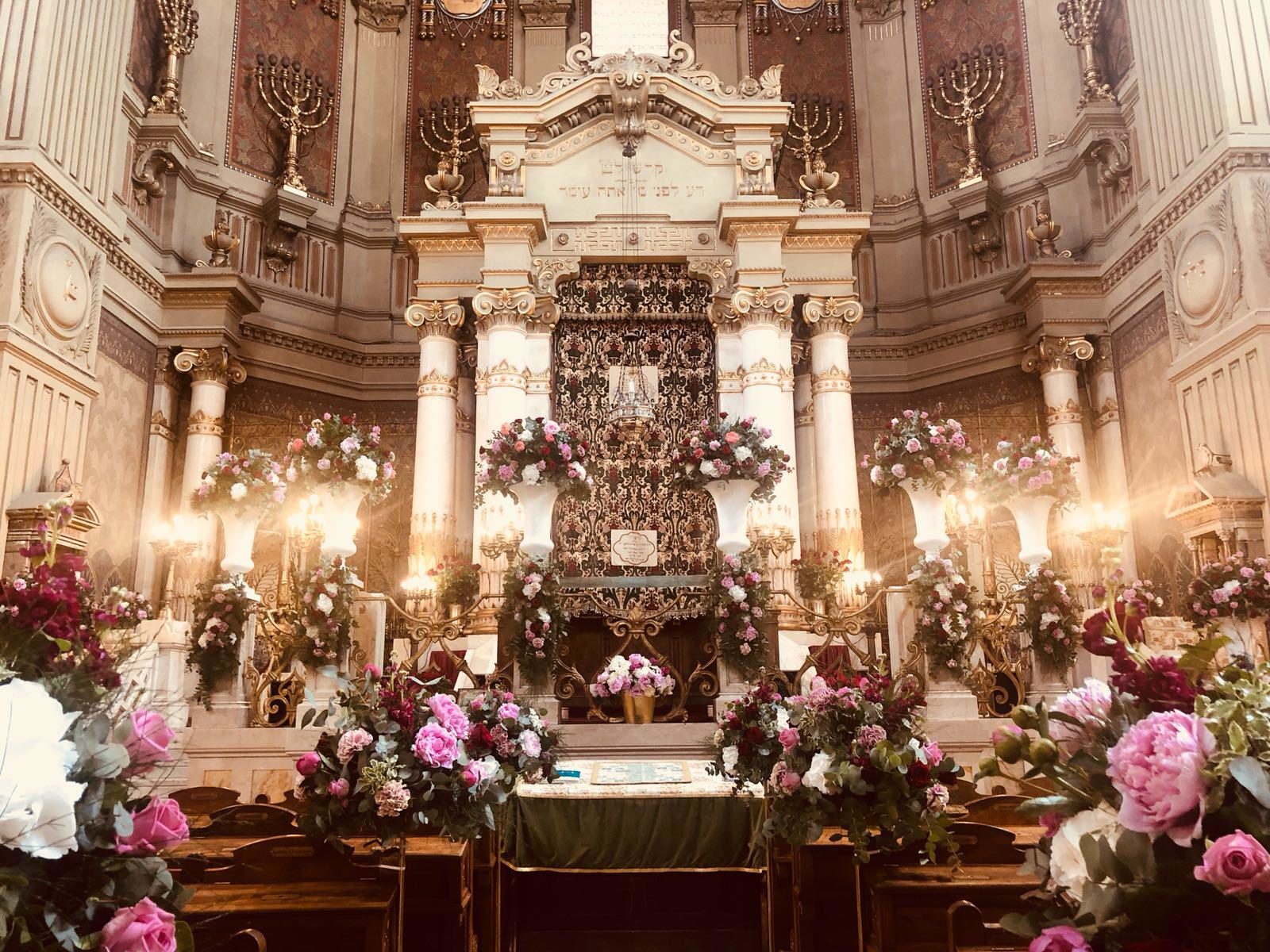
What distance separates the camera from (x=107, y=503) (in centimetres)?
1243

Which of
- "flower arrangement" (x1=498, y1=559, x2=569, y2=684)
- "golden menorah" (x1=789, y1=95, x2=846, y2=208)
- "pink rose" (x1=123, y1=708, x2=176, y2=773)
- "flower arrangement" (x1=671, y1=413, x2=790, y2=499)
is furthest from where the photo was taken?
"golden menorah" (x1=789, y1=95, x2=846, y2=208)

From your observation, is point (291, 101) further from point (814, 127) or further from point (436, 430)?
point (814, 127)

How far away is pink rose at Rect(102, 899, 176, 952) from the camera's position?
5.30 ft

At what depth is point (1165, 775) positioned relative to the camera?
60.6 inches

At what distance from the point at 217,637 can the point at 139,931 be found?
677cm

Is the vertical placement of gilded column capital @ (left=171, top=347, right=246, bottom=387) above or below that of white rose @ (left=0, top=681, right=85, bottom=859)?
above

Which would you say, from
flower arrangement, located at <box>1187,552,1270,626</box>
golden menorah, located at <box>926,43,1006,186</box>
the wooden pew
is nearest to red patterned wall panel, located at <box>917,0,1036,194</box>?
golden menorah, located at <box>926,43,1006,186</box>

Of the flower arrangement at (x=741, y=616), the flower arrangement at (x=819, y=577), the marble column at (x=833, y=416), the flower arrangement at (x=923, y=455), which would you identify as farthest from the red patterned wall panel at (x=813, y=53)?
the flower arrangement at (x=741, y=616)

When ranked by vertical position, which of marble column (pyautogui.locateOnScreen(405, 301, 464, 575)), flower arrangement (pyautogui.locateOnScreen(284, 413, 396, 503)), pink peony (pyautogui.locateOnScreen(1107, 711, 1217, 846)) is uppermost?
marble column (pyautogui.locateOnScreen(405, 301, 464, 575))

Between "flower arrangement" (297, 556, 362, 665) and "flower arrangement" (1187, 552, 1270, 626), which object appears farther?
"flower arrangement" (1187, 552, 1270, 626)

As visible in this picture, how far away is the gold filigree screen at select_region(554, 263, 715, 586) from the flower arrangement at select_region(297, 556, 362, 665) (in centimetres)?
458

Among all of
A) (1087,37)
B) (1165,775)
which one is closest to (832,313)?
(1087,37)

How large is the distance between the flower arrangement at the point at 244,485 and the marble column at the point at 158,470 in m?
5.35

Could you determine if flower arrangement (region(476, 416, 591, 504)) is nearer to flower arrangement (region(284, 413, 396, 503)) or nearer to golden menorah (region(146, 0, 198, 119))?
flower arrangement (region(284, 413, 396, 503))
